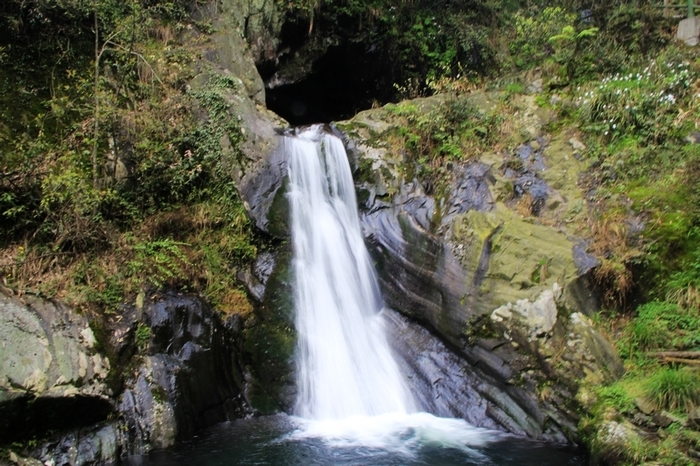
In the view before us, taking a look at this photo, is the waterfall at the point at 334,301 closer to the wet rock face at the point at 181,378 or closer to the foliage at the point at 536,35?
the wet rock face at the point at 181,378

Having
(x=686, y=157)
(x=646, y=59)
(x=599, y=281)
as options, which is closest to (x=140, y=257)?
(x=599, y=281)

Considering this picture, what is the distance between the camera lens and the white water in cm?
657

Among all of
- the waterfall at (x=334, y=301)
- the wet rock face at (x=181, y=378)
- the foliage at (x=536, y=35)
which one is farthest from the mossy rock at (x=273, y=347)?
the foliage at (x=536, y=35)

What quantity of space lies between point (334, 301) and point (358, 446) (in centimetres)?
254

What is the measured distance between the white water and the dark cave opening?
4.76 m

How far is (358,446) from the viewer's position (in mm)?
6031

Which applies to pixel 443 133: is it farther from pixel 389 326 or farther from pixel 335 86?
pixel 335 86

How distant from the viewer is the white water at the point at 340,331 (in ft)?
21.6

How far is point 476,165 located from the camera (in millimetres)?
9477

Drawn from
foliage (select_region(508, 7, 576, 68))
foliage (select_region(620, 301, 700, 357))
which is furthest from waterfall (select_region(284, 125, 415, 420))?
foliage (select_region(508, 7, 576, 68))

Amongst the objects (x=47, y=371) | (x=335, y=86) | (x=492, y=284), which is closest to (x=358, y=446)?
(x=492, y=284)

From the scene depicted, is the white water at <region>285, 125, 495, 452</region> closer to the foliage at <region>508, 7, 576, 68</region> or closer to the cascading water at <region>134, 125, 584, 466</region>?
the cascading water at <region>134, 125, 584, 466</region>

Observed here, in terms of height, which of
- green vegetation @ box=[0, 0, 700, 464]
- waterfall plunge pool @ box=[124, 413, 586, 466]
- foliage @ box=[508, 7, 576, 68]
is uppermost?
foliage @ box=[508, 7, 576, 68]

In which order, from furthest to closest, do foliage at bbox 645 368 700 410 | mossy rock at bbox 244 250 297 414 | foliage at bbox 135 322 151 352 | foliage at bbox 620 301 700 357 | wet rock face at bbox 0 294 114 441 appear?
mossy rock at bbox 244 250 297 414, foliage at bbox 135 322 151 352, foliage at bbox 620 301 700 357, foliage at bbox 645 368 700 410, wet rock face at bbox 0 294 114 441
